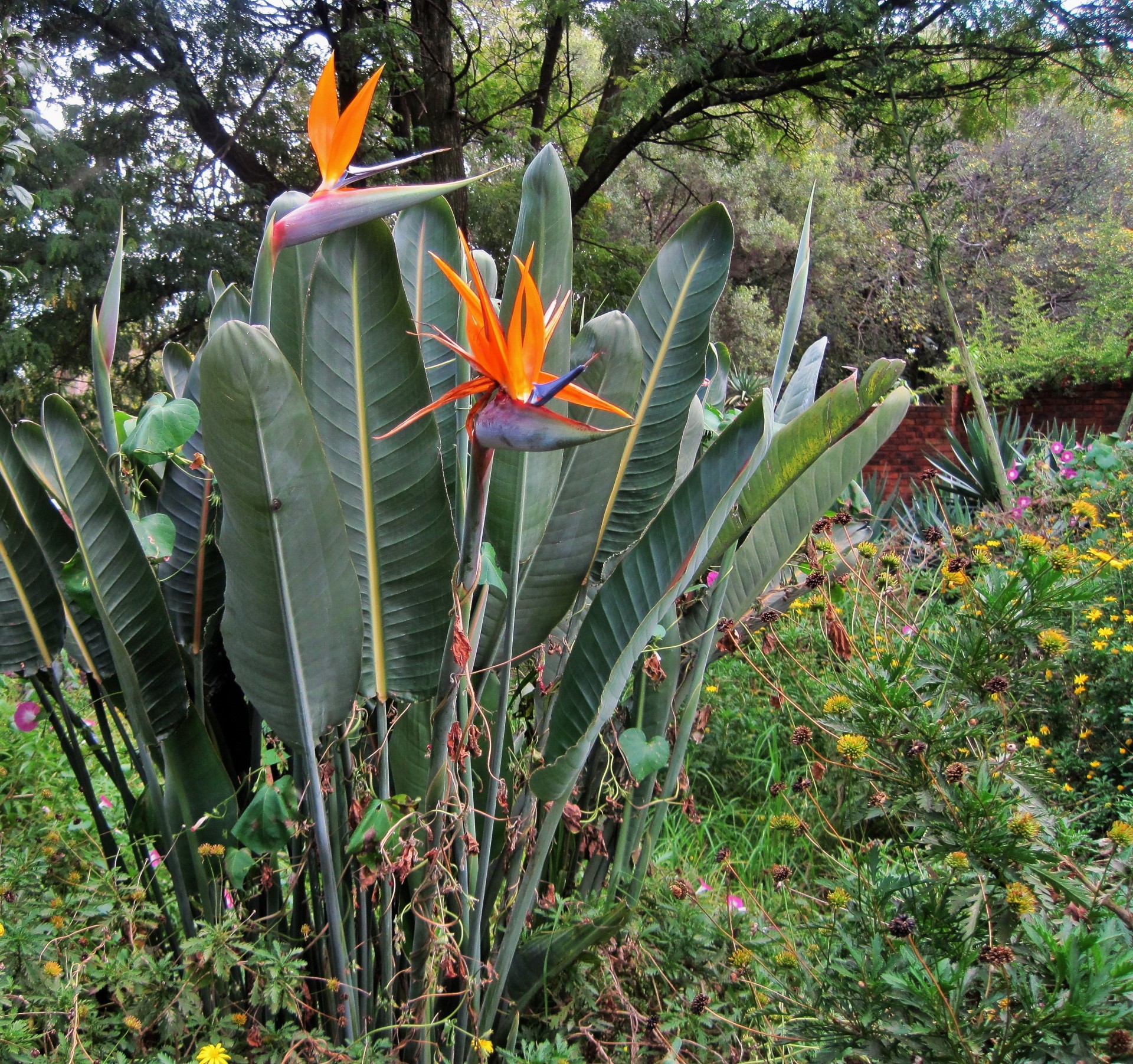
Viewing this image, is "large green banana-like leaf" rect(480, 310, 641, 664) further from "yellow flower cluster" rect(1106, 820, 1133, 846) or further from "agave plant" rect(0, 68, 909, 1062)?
"yellow flower cluster" rect(1106, 820, 1133, 846)

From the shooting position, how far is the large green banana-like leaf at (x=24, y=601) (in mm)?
1101

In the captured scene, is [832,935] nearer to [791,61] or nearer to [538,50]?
[791,61]

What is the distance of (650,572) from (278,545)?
485 millimetres

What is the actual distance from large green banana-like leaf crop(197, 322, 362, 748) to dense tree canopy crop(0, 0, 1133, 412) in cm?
662

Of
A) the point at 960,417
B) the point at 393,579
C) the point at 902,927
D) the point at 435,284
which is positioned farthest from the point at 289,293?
the point at 960,417

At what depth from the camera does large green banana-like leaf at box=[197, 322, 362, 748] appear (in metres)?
0.77

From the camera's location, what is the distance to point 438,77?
739 centimetres

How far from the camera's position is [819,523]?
182 centimetres

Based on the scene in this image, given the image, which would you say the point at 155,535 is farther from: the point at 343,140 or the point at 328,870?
the point at 343,140

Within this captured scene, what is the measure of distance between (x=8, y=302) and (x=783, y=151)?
24.7 ft

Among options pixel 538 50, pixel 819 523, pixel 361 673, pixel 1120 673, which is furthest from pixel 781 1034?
pixel 538 50

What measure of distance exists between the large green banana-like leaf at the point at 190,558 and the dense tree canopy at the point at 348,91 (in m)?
6.24

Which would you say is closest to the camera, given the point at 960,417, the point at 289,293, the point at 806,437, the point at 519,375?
the point at 519,375

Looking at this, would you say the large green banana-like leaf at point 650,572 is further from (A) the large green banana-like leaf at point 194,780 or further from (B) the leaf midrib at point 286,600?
(A) the large green banana-like leaf at point 194,780
